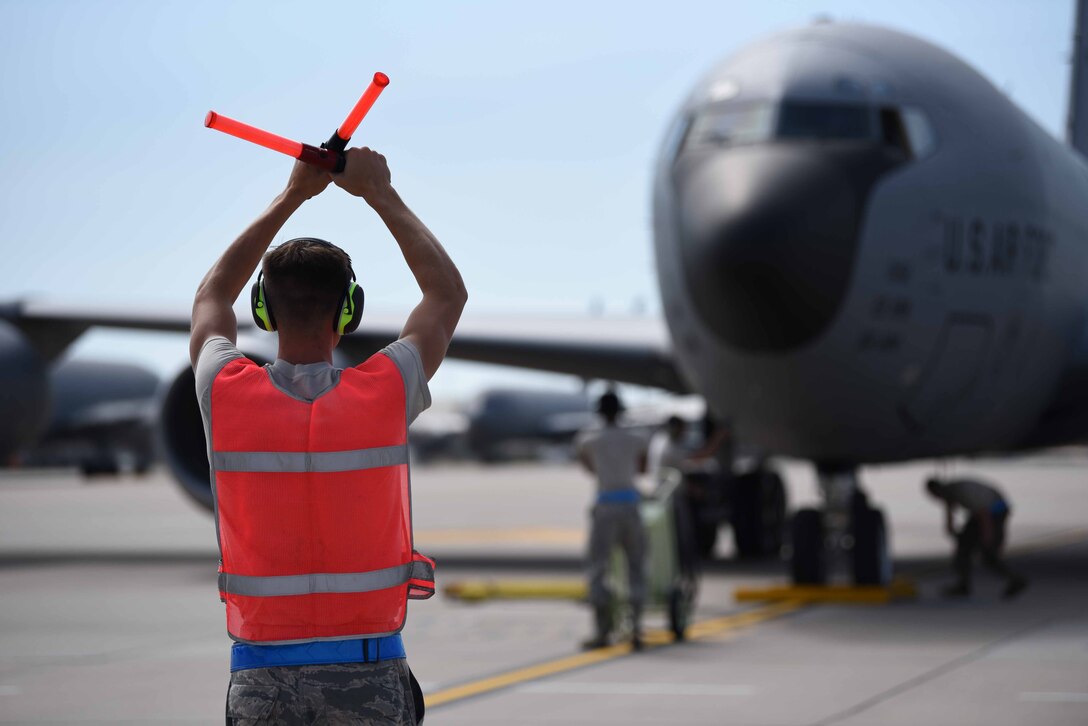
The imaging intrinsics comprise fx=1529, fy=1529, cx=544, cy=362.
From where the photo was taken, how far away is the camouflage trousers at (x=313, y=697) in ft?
8.80

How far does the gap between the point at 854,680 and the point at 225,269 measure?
5.06m

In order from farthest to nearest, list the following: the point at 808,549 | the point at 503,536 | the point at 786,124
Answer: the point at 503,536 < the point at 808,549 < the point at 786,124

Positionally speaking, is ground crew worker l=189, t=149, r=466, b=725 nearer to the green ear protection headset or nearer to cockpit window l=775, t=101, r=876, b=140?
the green ear protection headset

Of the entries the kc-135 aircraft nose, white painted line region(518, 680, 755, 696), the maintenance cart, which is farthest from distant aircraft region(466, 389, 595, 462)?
white painted line region(518, 680, 755, 696)

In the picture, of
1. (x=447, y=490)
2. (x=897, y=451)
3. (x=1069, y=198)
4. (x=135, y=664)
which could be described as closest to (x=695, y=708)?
(x=135, y=664)

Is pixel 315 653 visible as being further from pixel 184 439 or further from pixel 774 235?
pixel 184 439

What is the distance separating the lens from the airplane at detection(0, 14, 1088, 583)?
9.59 metres

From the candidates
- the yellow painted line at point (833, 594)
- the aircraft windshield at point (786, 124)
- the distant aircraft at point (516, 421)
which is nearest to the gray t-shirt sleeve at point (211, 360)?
the aircraft windshield at point (786, 124)

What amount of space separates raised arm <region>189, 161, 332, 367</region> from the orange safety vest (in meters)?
0.22

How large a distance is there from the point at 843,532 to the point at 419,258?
27.6 ft

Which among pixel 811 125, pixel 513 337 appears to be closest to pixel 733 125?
pixel 811 125

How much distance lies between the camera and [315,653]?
8.86ft

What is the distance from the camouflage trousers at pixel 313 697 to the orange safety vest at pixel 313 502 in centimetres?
6

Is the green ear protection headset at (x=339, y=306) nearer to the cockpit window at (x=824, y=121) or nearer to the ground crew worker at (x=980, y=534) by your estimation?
the cockpit window at (x=824, y=121)
